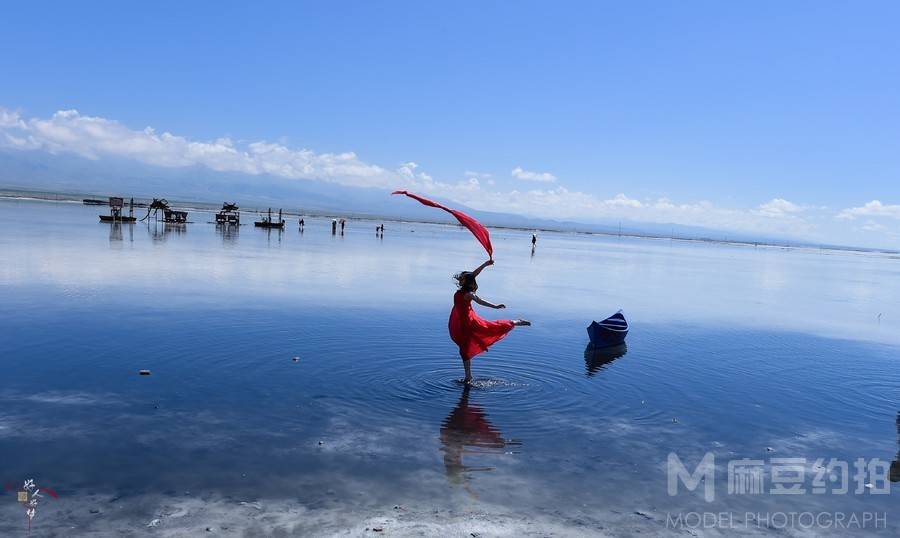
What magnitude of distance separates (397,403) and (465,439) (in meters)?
2.07

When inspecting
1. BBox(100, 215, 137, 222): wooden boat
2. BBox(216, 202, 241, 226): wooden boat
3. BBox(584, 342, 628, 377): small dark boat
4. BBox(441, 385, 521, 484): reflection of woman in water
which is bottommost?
BBox(584, 342, 628, 377): small dark boat

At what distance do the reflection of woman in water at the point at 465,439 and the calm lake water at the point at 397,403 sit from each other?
53mm

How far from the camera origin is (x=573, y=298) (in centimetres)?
2916

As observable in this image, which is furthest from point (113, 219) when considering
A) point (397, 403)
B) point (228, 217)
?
point (397, 403)

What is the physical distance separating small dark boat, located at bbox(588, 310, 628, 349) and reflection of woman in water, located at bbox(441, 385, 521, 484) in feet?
25.0

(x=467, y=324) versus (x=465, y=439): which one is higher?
(x=467, y=324)

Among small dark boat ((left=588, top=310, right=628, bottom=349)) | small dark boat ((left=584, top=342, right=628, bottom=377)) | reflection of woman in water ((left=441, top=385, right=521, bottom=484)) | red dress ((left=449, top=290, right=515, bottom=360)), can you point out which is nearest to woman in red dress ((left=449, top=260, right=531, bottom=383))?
red dress ((left=449, top=290, right=515, bottom=360))

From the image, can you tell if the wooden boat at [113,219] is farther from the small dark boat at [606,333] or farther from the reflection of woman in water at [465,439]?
the reflection of woman in water at [465,439]

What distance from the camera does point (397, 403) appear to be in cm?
1176

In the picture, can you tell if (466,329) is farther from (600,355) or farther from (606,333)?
(606,333)

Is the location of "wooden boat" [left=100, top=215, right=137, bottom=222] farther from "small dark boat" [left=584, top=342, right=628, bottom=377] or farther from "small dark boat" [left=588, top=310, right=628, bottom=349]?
"small dark boat" [left=584, top=342, right=628, bottom=377]

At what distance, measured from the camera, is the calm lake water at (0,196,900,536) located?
8.15 meters

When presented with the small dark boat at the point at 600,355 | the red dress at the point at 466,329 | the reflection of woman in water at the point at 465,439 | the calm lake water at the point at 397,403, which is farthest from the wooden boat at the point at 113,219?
the reflection of woman in water at the point at 465,439

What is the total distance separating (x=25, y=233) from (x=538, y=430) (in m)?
42.7
